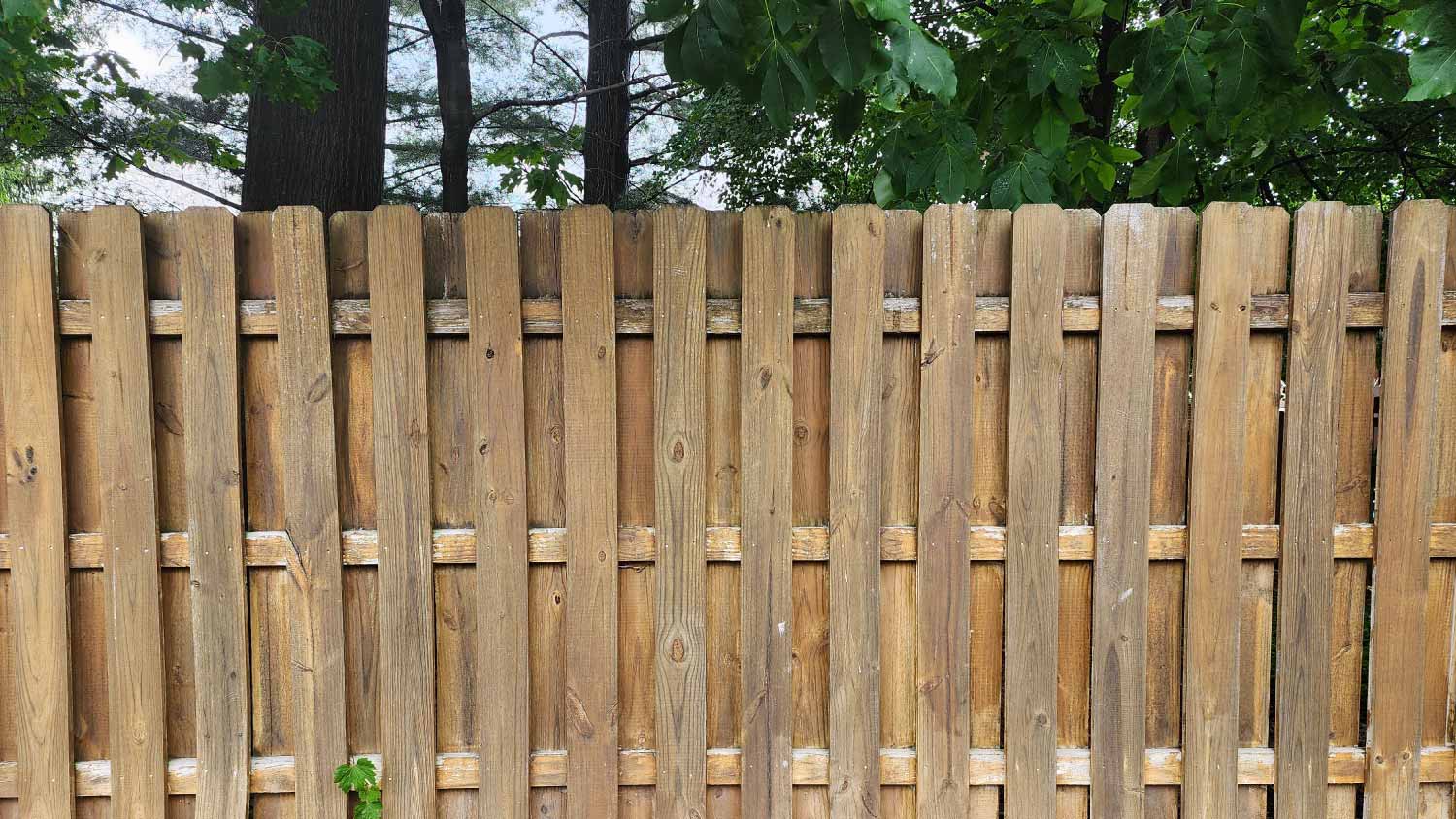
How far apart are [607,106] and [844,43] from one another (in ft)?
20.0

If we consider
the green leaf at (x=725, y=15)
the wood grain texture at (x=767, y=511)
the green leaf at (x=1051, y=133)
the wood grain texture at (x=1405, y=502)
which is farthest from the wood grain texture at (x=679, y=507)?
the wood grain texture at (x=1405, y=502)

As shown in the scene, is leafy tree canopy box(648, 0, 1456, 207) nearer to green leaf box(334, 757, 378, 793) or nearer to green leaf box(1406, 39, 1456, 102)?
green leaf box(1406, 39, 1456, 102)

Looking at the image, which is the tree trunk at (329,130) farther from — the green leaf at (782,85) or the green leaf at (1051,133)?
the green leaf at (1051,133)

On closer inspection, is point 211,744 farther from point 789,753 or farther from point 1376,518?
point 1376,518

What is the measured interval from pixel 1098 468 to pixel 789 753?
1043mm

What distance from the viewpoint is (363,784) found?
190cm

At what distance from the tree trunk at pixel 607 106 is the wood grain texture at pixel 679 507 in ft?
18.0

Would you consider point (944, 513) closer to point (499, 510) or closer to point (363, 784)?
point (499, 510)

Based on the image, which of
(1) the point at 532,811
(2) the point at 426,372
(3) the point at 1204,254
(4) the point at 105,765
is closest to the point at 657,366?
(2) the point at 426,372

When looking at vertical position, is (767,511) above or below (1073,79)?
below

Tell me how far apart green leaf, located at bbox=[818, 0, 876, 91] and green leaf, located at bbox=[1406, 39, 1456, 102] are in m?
1.19

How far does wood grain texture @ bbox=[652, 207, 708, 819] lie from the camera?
6.19 feet

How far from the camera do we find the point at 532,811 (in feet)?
6.49

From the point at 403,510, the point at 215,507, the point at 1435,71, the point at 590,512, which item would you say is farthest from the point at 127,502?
the point at 1435,71
